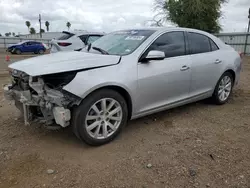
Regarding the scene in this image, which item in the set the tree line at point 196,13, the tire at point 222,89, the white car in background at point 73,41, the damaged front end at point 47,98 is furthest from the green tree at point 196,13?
the damaged front end at point 47,98

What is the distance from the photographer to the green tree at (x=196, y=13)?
18531mm

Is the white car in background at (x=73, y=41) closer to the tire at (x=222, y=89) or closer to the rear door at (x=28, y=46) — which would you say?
the tire at (x=222, y=89)

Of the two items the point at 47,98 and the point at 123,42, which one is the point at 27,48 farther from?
the point at 47,98

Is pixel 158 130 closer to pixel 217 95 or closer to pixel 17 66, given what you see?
pixel 217 95

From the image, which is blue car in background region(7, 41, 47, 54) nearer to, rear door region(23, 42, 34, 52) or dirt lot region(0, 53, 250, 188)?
rear door region(23, 42, 34, 52)

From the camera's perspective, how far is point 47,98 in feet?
9.47

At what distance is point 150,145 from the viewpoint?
323 cm

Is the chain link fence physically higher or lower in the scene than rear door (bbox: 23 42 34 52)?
higher

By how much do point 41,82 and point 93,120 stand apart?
805 mm

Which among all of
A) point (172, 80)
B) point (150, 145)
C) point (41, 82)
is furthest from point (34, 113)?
point (172, 80)

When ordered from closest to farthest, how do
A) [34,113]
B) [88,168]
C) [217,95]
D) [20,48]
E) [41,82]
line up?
1. [88,168]
2. [41,82]
3. [34,113]
4. [217,95]
5. [20,48]

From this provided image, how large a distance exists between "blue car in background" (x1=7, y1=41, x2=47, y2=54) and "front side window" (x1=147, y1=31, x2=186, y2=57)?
72.4 ft

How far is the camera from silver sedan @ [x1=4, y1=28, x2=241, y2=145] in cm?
290

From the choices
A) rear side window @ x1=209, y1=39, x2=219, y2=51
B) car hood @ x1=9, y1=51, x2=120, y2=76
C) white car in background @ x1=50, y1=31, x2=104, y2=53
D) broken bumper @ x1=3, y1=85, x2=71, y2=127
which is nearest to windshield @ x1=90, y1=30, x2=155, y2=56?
car hood @ x1=9, y1=51, x2=120, y2=76
